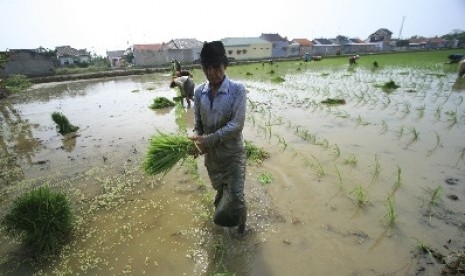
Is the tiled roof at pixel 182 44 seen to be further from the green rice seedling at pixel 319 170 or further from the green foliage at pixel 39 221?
the green foliage at pixel 39 221

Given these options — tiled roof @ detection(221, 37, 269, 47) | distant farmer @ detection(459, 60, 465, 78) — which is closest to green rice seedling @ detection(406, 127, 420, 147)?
distant farmer @ detection(459, 60, 465, 78)

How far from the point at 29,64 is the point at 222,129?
4239 cm

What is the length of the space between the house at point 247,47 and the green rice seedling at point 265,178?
51.3m

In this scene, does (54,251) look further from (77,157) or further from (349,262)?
(77,157)

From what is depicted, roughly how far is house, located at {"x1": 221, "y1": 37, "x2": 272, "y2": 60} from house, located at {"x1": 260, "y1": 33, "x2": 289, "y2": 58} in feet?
6.87

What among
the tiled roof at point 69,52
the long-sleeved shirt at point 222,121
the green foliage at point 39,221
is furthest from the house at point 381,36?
the green foliage at point 39,221

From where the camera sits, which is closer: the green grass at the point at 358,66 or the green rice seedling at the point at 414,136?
the green rice seedling at the point at 414,136

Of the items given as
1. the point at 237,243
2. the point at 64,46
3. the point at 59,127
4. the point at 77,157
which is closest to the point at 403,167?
the point at 237,243

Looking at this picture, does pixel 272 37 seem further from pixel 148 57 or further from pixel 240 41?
pixel 148 57

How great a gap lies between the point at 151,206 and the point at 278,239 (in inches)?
74.8

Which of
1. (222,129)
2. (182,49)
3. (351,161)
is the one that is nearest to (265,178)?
(351,161)

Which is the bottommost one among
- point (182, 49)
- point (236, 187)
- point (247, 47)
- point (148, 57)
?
point (148, 57)

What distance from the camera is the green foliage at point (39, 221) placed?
314 centimetres

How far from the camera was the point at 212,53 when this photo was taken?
8.50 feet
